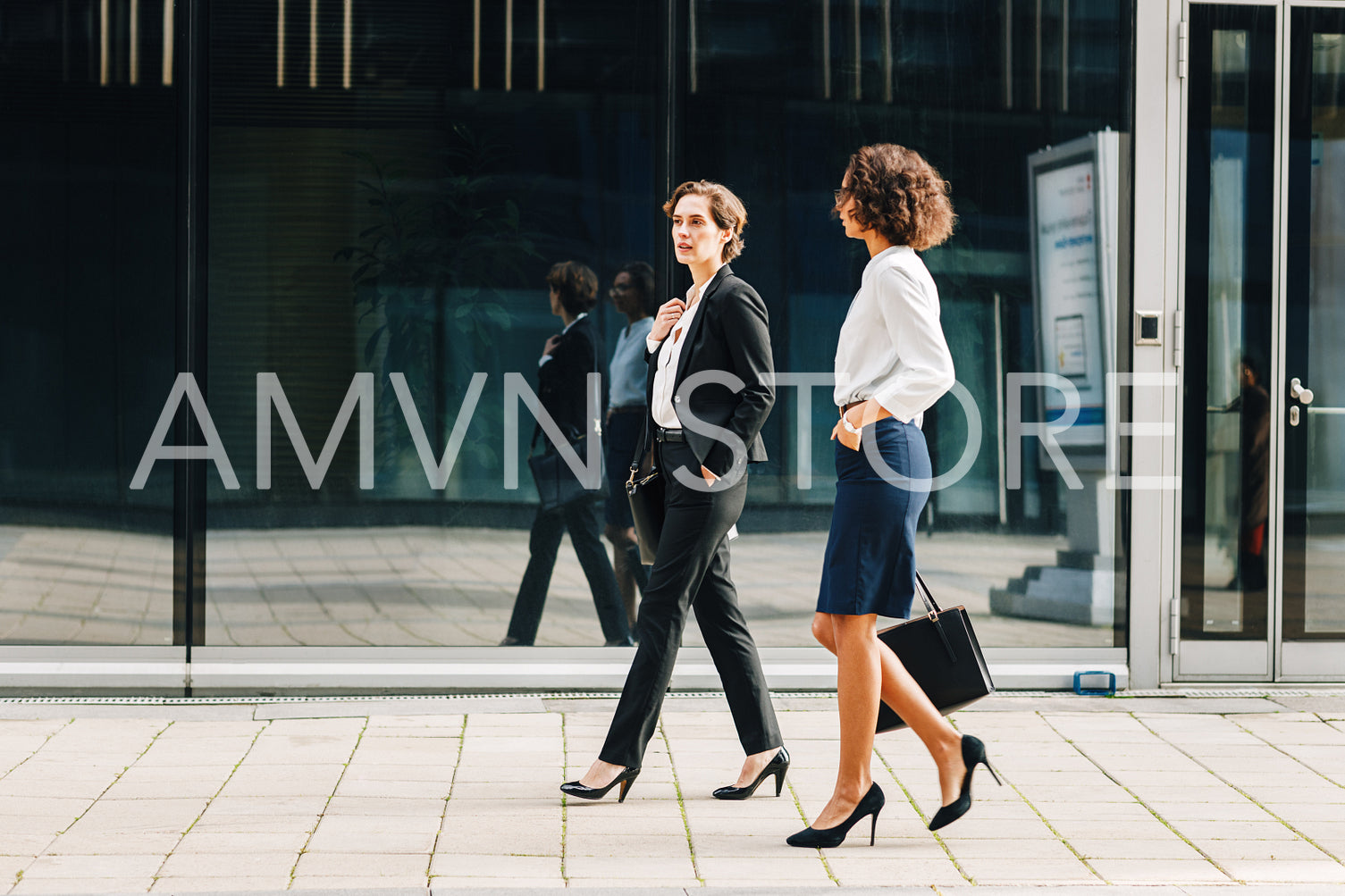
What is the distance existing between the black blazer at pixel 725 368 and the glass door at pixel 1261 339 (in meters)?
2.66

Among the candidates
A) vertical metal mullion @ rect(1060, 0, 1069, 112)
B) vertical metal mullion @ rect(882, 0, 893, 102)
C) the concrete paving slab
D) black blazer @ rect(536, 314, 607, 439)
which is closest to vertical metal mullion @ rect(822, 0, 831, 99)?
vertical metal mullion @ rect(882, 0, 893, 102)

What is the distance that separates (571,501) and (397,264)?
1.21 metres

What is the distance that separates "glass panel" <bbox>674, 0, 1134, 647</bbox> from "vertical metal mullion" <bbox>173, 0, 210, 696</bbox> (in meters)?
1.98

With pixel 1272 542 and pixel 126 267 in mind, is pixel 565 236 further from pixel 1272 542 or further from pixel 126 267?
pixel 1272 542

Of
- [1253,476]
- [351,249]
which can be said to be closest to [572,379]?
[351,249]

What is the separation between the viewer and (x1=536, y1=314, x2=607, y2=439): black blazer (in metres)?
5.73

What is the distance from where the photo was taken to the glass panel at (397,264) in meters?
5.61

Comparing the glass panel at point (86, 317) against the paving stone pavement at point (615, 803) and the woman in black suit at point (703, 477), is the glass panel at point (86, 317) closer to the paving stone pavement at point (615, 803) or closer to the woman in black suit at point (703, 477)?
the paving stone pavement at point (615, 803)

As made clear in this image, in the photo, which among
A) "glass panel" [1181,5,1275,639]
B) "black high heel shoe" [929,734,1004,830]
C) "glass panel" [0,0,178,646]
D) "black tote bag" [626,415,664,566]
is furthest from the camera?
"glass panel" [1181,5,1275,639]

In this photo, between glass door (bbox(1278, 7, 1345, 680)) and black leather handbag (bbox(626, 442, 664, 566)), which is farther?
glass door (bbox(1278, 7, 1345, 680))

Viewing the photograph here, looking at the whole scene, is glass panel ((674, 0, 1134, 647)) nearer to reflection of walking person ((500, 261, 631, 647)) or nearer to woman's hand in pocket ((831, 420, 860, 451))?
reflection of walking person ((500, 261, 631, 647))

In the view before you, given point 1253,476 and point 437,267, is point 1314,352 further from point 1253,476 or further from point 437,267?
point 437,267

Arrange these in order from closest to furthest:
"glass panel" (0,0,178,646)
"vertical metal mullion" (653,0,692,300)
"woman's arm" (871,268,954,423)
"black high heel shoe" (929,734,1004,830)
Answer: "woman's arm" (871,268,954,423) → "black high heel shoe" (929,734,1004,830) → "glass panel" (0,0,178,646) → "vertical metal mullion" (653,0,692,300)

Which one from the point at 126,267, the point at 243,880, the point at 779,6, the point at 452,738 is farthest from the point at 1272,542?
the point at 126,267
